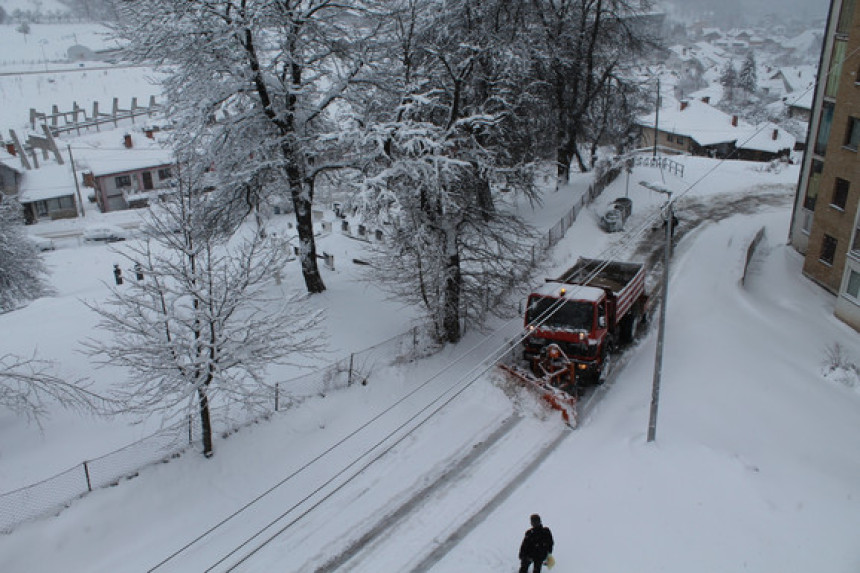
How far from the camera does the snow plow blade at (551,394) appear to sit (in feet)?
52.4

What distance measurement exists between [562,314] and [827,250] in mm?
14420

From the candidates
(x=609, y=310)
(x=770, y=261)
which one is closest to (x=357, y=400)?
(x=609, y=310)

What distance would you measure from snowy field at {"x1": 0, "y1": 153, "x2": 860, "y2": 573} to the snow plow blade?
0.30 m

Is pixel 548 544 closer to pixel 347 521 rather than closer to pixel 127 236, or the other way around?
pixel 347 521

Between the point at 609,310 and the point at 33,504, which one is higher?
the point at 609,310

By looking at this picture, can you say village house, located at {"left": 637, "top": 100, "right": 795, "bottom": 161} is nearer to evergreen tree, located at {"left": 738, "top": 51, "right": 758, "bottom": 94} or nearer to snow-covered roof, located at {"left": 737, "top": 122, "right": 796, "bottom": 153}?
snow-covered roof, located at {"left": 737, "top": 122, "right": 796, "bottom": 153}

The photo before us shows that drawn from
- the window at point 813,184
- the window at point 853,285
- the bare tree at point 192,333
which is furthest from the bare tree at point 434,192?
the window at point 813,184

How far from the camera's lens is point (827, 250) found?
25.3 m

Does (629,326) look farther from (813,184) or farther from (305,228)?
(813,184)

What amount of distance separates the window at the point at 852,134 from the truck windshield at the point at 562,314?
549 inches

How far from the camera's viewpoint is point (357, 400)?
17.1m

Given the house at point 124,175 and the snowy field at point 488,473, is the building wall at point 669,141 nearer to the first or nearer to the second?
the house at point 124,175

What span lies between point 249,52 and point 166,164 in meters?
36.3

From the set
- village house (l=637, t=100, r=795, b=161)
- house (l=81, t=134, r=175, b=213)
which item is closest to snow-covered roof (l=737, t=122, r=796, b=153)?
village house (l=637, t=100, r=795, b=161)
